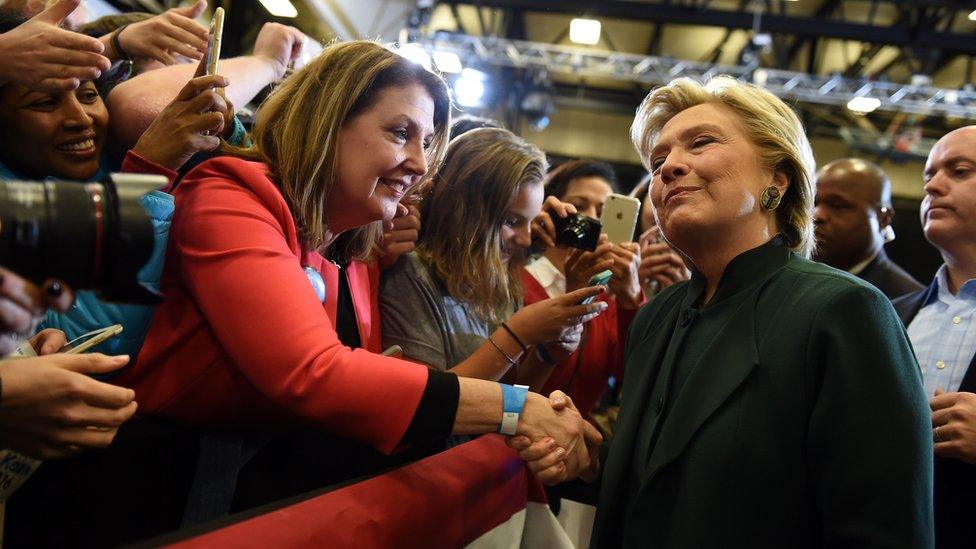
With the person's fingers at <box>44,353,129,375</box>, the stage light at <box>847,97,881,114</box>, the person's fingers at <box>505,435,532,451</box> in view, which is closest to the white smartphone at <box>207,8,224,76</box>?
the person's fingers at <box>44,353,129,375</box>

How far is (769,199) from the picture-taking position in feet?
4.44

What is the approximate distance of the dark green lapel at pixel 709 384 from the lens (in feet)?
3.83

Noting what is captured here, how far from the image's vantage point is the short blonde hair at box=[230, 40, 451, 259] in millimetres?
1341

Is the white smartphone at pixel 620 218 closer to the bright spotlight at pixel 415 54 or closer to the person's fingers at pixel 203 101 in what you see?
the bright spotlight at pixel 415 54

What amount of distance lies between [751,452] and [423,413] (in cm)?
50

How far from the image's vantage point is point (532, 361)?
188 cm

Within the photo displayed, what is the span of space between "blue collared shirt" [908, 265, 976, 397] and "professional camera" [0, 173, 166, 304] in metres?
1.73

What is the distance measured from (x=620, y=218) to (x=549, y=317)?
24.8 inches

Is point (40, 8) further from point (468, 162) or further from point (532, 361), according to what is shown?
point (532, 361)

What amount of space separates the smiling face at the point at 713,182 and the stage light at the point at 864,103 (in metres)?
6.73

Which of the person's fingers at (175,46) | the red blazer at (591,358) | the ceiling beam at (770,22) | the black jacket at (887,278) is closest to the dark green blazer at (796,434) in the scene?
the red blazer at (591,358)

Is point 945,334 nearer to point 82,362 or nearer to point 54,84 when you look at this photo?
point 82,362

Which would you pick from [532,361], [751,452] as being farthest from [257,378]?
[532,361]

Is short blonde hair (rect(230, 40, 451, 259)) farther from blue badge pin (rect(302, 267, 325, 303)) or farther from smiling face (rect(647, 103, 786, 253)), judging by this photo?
smiling face (rect(647, 103, 786, 253))
